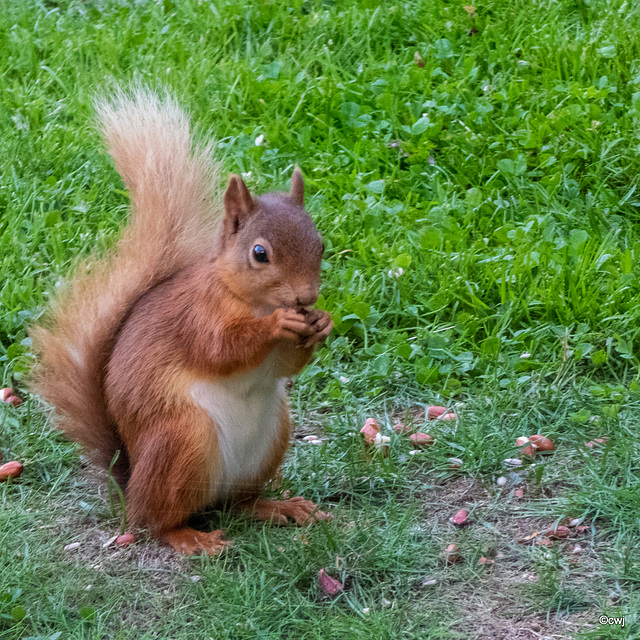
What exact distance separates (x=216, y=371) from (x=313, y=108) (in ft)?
6.85

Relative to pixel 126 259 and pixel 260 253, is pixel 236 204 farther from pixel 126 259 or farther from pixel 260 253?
pixel 126 259

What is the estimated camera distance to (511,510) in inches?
97.0

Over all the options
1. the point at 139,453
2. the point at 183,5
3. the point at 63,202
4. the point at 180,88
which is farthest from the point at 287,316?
the point at 183,5

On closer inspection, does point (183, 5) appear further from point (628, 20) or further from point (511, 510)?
point (511, 510)

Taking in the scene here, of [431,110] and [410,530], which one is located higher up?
[431,110]

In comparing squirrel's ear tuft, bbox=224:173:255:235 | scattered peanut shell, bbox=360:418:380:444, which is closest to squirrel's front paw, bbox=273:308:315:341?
squirrel's ear tuft, bbox=224:173:255:235

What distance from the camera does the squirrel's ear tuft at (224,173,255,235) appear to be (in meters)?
2.29

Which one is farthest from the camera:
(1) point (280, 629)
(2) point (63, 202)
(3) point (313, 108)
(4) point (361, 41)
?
(4) point (361, 41)

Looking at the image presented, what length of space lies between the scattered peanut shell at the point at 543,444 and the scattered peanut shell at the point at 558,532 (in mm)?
361

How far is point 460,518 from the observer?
243 centimetres

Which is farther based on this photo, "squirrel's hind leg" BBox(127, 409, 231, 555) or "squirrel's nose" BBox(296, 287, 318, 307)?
"squirrel's hind leg" BBox(127, 409, 231, 555)

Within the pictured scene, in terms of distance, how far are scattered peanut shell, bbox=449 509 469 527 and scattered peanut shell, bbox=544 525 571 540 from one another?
0.66 ft

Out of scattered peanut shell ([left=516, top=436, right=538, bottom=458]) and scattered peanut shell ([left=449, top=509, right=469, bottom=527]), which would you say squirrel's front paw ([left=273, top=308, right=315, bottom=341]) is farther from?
scattered peanut shell ([left=516, top=436, right=538, bottom=458])

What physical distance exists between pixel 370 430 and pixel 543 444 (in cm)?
48
